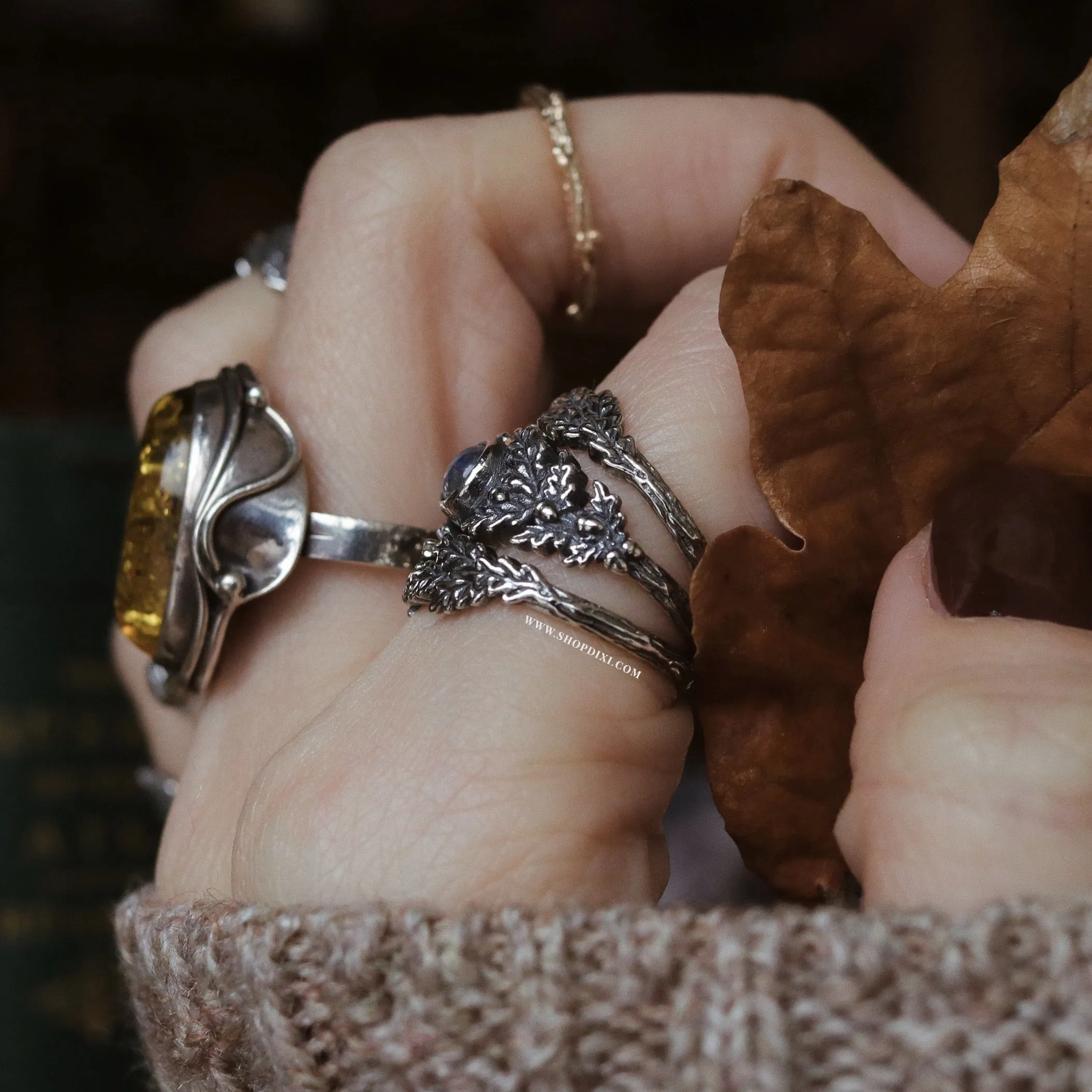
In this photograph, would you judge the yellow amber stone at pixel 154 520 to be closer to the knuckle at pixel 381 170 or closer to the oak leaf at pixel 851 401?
the knuckle at pixel 381 170

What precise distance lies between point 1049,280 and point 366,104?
1497mm

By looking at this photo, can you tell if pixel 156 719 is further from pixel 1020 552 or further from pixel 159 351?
pixel 1020 552

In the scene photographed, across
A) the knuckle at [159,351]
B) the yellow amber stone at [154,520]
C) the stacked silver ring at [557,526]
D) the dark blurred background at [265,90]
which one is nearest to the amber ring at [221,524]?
the yellow amber stone at [154,520]

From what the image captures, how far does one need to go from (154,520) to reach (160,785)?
0.35 metres

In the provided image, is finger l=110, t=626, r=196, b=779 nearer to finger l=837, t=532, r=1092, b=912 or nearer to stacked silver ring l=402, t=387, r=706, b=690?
stacked silver ring l=402, t=387, r=706, b=690

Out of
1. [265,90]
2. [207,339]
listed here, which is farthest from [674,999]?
[265,90]

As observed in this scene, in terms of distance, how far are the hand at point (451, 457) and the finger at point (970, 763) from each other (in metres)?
0.10

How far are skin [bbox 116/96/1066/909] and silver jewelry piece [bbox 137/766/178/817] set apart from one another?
0.05 m

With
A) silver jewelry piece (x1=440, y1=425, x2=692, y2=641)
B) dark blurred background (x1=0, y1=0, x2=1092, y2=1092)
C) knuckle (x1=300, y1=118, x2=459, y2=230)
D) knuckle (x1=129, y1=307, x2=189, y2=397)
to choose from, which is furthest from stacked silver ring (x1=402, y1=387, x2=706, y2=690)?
dark blurred background (x1=0, y1=0, x2=1092, y2=1092)

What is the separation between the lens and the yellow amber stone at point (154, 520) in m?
0.60

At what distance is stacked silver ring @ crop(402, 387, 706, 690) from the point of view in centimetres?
47

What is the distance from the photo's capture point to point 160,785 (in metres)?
0.87

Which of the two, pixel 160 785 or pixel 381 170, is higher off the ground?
pixel 381 170

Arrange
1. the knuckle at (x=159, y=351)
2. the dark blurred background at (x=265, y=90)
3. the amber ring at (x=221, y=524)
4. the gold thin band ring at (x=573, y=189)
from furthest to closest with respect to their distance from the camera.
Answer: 1. the dark blurred background at (x=265, y=90)
2. the knuckle at (x=159, y=351)
3. the gold thin band ring at (x=573, y=189)
4. the amber ring at (x=221, y=524)
